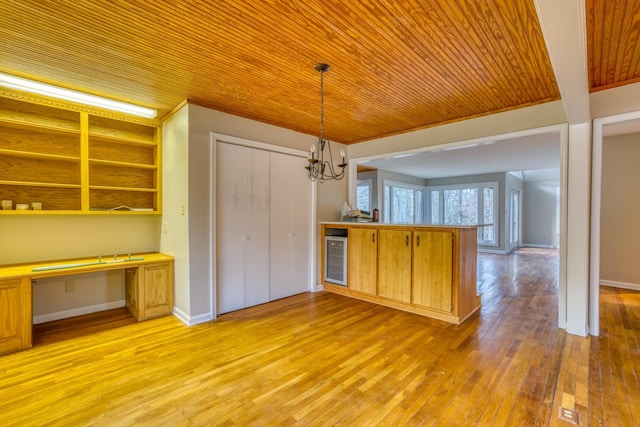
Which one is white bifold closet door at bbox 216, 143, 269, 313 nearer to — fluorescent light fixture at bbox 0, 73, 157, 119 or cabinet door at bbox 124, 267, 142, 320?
cabinet door at bbox 124, 267, 142, 320

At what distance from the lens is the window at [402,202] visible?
28.6ft

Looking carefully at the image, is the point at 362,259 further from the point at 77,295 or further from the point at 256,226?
the point at 77,295

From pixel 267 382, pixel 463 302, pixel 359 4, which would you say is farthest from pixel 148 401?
pixel 463 302

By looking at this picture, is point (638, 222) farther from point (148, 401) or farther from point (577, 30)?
point (148, 401)

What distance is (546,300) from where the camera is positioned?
4.07m

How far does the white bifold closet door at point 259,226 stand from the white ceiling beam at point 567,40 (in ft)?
10.1

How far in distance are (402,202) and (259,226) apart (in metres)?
6.48

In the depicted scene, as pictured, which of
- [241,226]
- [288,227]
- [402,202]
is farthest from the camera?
[402,202]

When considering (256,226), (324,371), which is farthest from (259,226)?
(324,371)

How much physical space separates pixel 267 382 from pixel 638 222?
19.7 ft

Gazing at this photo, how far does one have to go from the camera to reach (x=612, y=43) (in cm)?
213

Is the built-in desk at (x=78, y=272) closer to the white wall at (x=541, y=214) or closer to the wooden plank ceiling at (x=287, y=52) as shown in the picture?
the wooden plank ceiling at (x=287, y=52)

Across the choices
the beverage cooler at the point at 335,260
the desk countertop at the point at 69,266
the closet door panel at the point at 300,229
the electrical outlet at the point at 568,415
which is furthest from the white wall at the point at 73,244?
the electrical outlet at the point at 568,415

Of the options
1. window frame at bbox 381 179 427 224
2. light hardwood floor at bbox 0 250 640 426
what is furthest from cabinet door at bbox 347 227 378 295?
window frame at bbox 381 179 427 224
